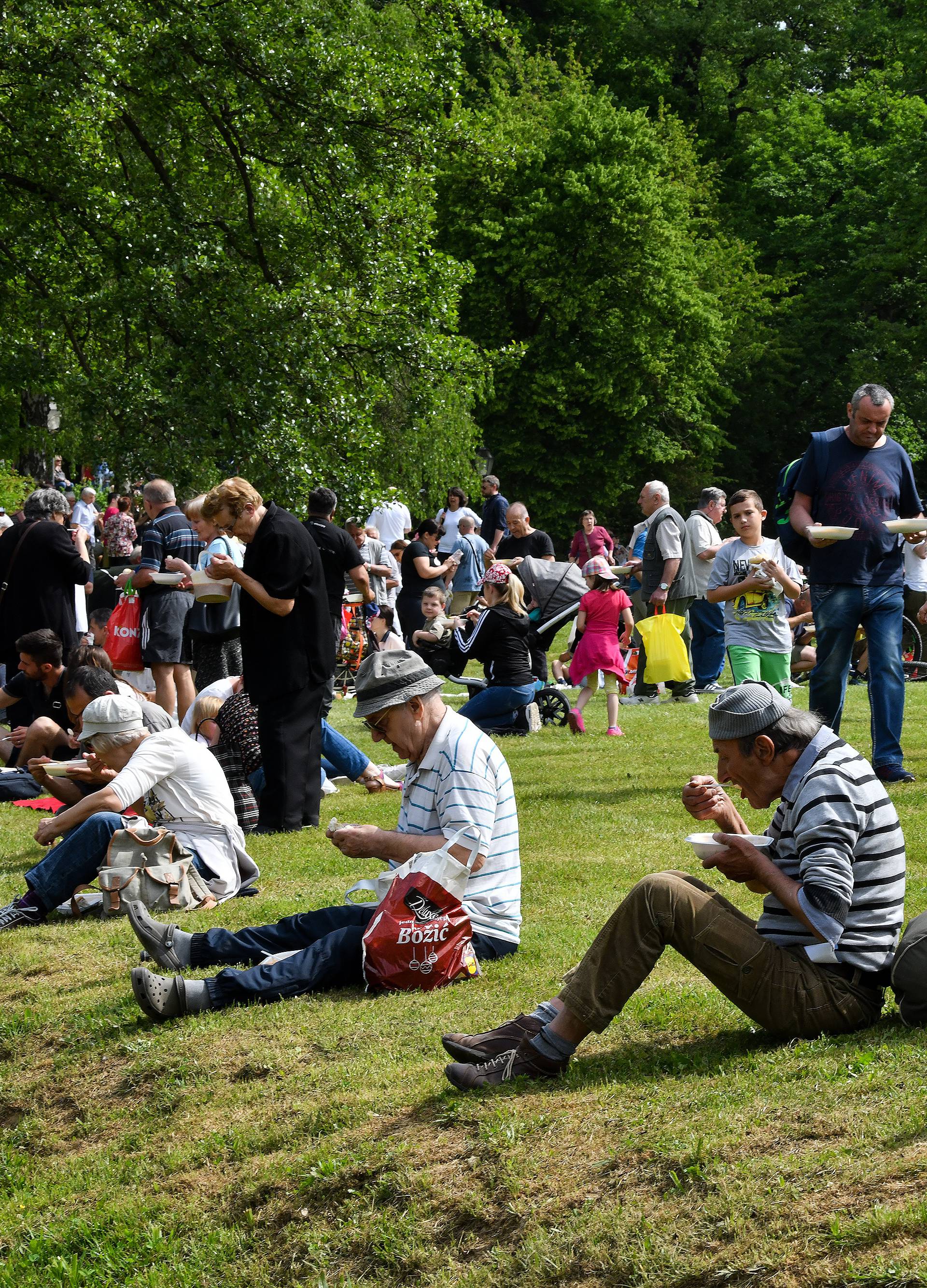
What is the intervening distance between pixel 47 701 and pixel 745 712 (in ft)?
26.7

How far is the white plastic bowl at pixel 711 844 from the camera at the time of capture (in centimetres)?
453

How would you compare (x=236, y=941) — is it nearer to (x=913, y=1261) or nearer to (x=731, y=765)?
(x=731, y=765)

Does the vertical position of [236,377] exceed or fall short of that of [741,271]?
it falls short

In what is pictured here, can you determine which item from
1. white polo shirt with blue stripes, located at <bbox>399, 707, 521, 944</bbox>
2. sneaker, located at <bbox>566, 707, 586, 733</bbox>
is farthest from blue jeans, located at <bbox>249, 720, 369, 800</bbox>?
white polo shirt with blue stripes, located at <bbox>399, 707, 521, 944</bbox>

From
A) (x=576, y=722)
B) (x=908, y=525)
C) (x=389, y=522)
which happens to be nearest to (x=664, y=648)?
(x=576, y=722)

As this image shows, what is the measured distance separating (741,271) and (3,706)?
3177cm

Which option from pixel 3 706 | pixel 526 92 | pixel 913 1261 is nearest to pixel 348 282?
pixel 3 706

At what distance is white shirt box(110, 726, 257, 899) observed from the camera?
7746mm

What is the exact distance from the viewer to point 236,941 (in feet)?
22.0

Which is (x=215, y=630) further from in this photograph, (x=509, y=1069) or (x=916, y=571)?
(x=509, y=1069)

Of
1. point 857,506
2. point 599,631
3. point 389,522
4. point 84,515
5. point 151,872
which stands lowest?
point 151,872

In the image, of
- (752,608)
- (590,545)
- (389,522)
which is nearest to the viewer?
(752,608)

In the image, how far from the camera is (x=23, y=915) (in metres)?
7.99

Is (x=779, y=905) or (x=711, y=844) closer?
(x=711, y=844)
